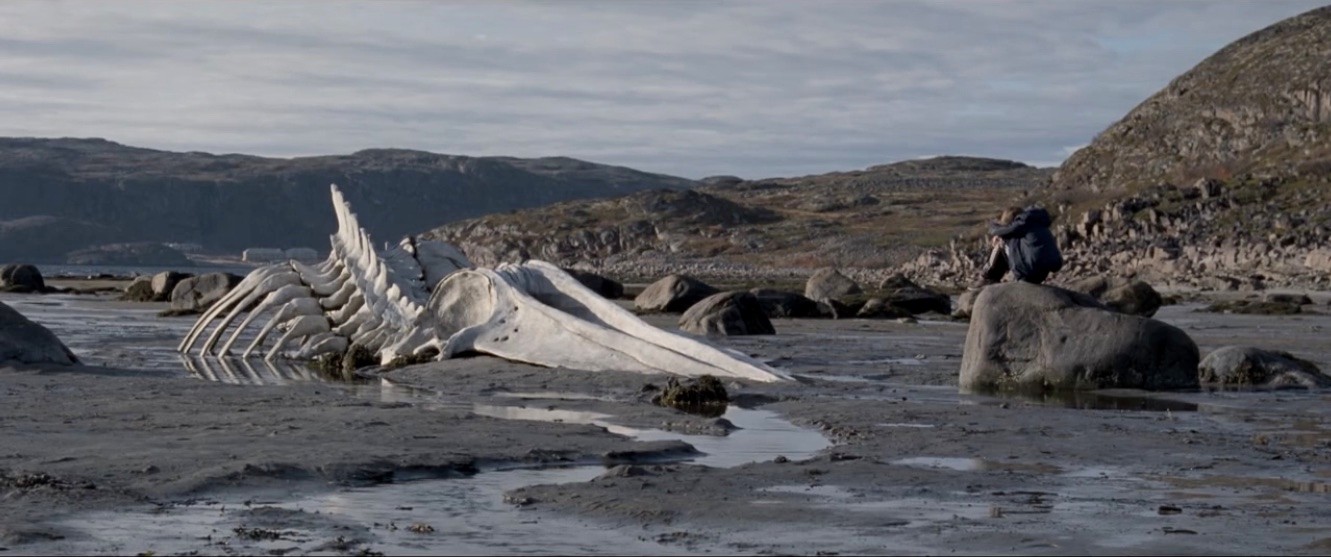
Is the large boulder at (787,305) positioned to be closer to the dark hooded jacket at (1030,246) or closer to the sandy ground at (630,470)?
the dark hooded jacket at (1030,246)

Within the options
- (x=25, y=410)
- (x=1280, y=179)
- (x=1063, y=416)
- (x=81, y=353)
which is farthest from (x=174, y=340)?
(x=1280, y=179)

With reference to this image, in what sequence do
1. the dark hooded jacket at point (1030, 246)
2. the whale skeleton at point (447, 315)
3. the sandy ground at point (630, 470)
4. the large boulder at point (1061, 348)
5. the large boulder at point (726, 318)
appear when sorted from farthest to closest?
the large boulder at point (726, 318), the dark hooded jacket at point (1030, 246), the whale skeleton at point (447, 315), the large boulder at point (1061, 348), the sandy ground at point (630, 470)

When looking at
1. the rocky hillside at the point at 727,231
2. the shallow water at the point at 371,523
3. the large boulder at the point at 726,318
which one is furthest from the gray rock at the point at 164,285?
the rocky hillside at the point at 727,231

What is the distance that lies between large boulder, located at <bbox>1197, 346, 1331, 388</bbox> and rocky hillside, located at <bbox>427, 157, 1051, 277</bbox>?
5712 cm

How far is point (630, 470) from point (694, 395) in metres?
4.51

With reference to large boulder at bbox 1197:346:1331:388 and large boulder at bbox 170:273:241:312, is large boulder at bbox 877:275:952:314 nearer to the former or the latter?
large boulder at bbox 170:273:241:312

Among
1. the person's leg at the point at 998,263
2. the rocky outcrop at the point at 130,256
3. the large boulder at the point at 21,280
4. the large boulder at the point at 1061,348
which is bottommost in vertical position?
the rocky outcrop at the point at 130,256

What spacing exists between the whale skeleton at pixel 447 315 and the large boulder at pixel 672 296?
39.6ft

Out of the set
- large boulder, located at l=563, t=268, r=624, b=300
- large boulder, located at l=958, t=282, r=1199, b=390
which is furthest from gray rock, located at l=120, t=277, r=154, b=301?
large boulder, located at l=958, t=282, r=1199, b=390

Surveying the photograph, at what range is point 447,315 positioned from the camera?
17.9 meters

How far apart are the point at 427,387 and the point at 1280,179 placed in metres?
42.3

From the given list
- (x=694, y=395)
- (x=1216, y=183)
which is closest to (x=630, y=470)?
(x=694, y=395)

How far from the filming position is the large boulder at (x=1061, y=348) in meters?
15.4

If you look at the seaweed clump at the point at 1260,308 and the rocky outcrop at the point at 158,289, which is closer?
the seaweed clump at the point at 1260,308
